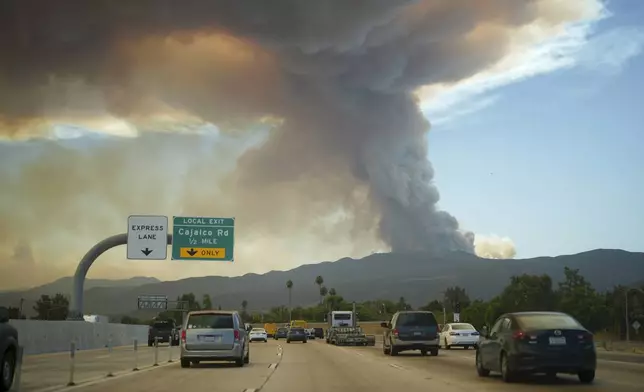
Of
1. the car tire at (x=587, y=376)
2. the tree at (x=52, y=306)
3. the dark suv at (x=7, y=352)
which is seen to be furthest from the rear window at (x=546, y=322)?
the tree at (x=52, y=306)

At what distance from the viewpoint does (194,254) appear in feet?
165

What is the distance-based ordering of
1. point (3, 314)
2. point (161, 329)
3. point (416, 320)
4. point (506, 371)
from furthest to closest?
point (161, 329)
point (416, 320)
point (506, 371)
point (3, 314)

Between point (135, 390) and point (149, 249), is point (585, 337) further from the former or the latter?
point (149, 249)

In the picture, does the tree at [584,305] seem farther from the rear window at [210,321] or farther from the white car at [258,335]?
the rear window at [210,321]

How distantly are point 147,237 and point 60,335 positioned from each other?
311 inches

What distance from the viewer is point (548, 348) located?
1881cm

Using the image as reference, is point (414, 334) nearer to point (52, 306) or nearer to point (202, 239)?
point (202, 239)

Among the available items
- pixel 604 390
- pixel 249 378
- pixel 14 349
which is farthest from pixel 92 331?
pixel 604 390

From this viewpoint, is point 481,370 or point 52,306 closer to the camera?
point 481,370

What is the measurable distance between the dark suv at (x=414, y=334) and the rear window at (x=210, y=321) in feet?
38.2

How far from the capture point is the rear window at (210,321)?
27641mm

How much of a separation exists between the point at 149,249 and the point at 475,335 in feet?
67.4

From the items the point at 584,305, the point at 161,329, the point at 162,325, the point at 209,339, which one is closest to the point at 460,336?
the point at 209,339

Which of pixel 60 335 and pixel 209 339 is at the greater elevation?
pixel 209 339
